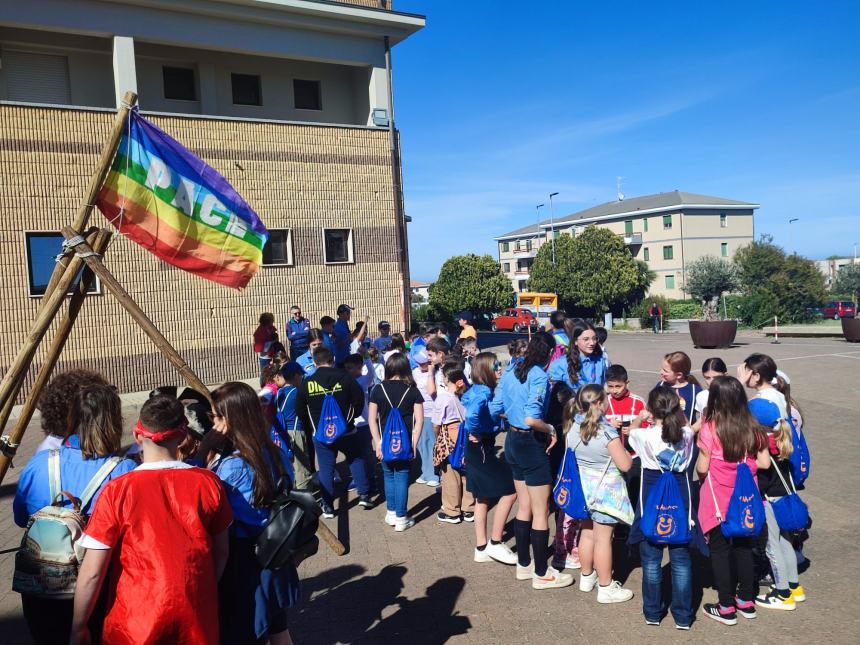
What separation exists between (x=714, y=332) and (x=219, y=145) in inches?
654

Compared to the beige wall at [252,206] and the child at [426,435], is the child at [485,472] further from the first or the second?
the beige wall at [252,206]

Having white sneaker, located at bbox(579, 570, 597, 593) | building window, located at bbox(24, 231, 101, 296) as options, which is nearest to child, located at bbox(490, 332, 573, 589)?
white sneaker, located at bbox(579, 570, 597, 593)

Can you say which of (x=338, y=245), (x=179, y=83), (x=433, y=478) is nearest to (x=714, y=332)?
(x=338, y=245)

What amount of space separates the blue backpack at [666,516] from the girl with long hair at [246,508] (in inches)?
92.5

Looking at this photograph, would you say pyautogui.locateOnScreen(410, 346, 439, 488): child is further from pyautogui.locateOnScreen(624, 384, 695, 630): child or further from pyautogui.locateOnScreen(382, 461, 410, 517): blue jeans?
pyautogui.locateOnScreen(624, 384, 695, 630): child

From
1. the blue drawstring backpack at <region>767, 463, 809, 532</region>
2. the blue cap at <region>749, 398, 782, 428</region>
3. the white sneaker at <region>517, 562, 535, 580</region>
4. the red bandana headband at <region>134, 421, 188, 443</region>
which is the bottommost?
the white sneaker at <region>517, 562, 535, 580</region>

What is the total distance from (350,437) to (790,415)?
4.02 metres

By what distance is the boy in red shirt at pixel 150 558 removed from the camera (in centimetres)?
264

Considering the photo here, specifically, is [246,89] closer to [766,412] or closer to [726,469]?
[766,412]

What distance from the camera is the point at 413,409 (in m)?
6.75

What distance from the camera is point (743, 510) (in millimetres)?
4457

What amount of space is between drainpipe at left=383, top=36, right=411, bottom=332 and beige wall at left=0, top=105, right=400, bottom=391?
0.57ft

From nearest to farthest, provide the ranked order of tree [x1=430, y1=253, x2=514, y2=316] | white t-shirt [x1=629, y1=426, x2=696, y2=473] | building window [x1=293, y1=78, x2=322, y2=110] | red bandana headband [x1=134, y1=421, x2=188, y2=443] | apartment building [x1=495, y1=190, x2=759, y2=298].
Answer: red bandana headband [x1=134, y1=421, x2=188, y2=443]
white t-shirt [x1=629, y1=426, x2=696, y2=473]
building window [x1=293, y1=78, x2=322, y2=110]
tree [x1=430, y1=253, x2=514, y2=316]
apartment building [x1=495, y1=190, x2=759, y2=298]

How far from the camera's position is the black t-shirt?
21.9ft
